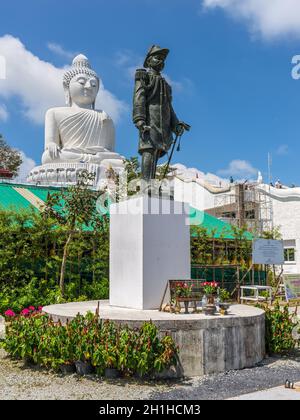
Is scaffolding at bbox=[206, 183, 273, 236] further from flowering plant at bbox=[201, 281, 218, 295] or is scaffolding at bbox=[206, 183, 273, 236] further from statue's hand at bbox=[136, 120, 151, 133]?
flowering plant at bbox=[201, 281, 218, 295]

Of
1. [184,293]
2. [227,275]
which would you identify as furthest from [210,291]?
[227,275]

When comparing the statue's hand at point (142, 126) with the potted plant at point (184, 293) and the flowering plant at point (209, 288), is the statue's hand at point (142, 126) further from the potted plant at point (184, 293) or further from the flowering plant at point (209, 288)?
the flowering plant at point (209, 288)

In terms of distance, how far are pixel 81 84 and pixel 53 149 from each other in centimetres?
444

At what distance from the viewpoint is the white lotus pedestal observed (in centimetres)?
723

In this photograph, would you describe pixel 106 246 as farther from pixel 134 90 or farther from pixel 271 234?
pixel 271 234

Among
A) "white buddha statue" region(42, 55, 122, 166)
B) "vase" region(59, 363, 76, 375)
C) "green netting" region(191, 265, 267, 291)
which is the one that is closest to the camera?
"vase" region(59, 363, 76, 375)

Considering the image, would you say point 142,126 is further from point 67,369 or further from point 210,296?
point 67,369

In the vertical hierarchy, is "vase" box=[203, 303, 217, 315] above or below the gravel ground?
above

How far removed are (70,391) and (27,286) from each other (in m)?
7.16

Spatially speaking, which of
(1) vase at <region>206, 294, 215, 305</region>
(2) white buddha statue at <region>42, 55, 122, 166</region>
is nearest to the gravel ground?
(1) vase at <region>206, 294, 215, 305</region>

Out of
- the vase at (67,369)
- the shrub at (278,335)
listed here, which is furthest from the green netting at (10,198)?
the shrub at (278,335)

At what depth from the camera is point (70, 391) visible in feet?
16.3

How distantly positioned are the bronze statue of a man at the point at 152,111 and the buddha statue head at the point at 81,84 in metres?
16.4

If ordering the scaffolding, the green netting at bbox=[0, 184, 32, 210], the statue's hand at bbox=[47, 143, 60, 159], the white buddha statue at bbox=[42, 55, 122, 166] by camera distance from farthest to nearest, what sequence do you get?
the scaffolding < the white buddha statue at bbox=[42, 55, 122, 166] < the statue's hand at bbox=[47, 143, 60, 159] < the green netting at bbox=[0, 184, 32, 210]
